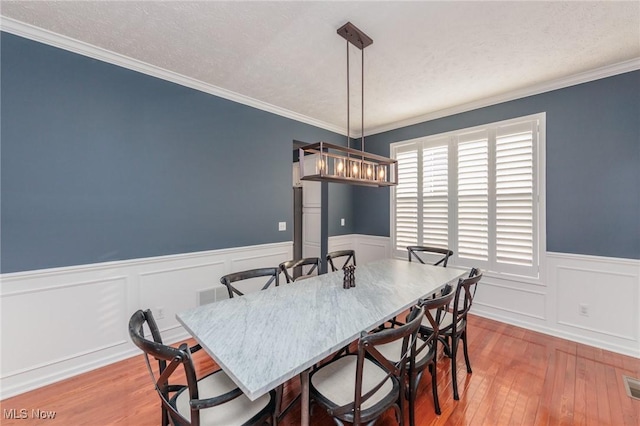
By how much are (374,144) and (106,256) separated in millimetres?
4052

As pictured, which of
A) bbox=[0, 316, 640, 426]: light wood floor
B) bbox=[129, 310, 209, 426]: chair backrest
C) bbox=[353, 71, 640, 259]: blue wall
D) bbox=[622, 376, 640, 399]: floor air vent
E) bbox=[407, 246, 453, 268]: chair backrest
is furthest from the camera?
bbox=[407, 246, 453, 268]: chair backrest

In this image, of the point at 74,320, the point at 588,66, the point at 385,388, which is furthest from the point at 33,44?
the point at 588,66

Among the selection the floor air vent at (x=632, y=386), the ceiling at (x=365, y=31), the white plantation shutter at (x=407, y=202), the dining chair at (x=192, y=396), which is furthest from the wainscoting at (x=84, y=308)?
the floor air vent at (x=632, y=386)

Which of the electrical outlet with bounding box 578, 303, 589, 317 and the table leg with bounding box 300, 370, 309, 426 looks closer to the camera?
the table leg with bounding box 300, 370, 309, 426

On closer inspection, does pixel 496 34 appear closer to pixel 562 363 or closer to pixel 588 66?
pixel 588 66

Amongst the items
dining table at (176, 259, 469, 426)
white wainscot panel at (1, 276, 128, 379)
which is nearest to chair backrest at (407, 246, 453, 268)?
dining table at (176, 259, 469, 426)

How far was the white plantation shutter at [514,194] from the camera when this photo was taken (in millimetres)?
3148

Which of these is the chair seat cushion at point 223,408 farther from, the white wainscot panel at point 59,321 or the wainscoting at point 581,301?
the wainscoting at point 581,301

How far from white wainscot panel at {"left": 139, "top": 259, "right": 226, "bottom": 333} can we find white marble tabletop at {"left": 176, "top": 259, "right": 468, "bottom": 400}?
4.31 feet

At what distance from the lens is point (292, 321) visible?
156 cm

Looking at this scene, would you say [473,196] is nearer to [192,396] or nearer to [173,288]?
[192,396]

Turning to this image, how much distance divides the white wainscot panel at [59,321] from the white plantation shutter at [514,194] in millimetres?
4277

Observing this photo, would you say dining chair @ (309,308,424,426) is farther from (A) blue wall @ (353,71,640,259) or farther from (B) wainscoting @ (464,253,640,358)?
(A) blue wall @ (353,71,640,259)

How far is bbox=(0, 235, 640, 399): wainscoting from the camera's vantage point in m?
2.11
